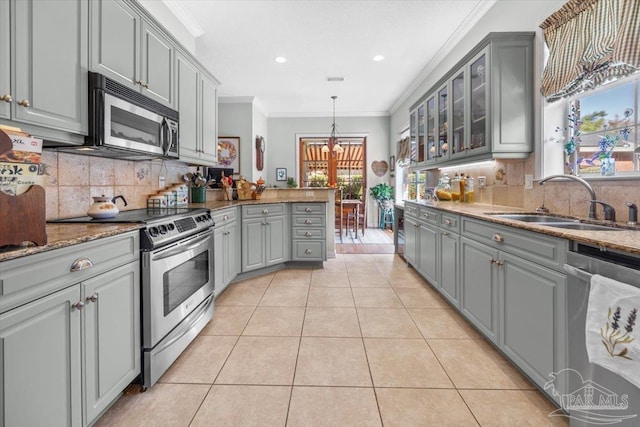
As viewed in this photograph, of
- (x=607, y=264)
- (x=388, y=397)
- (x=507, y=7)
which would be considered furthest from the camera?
(x=507, y=7)

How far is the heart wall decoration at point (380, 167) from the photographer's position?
780 cm

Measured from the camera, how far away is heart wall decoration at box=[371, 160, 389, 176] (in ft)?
25.6

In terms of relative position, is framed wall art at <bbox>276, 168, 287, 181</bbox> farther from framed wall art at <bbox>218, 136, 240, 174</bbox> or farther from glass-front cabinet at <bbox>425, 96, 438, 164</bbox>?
glass-front cabinet at <bbox>425, 96, 438, 164</bbox>

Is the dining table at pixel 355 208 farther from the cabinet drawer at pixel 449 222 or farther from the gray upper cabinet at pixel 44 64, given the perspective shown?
the gray upper cabinet at pixel 44 64

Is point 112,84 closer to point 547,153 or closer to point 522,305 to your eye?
point 522,305

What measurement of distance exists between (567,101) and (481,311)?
1.68 metres

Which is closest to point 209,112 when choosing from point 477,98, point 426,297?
point 477,98

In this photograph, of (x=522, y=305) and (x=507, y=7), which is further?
(x=507, y=7)

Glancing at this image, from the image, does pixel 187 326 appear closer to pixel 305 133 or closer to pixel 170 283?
pixel 170 283

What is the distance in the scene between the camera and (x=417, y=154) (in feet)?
14.9

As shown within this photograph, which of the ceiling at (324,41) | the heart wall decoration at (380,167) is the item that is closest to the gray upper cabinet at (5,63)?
the ceiling at (324,41)

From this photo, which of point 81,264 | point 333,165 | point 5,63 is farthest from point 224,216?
point 333,165

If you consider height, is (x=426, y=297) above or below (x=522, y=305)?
below

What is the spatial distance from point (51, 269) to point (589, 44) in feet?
9.67
